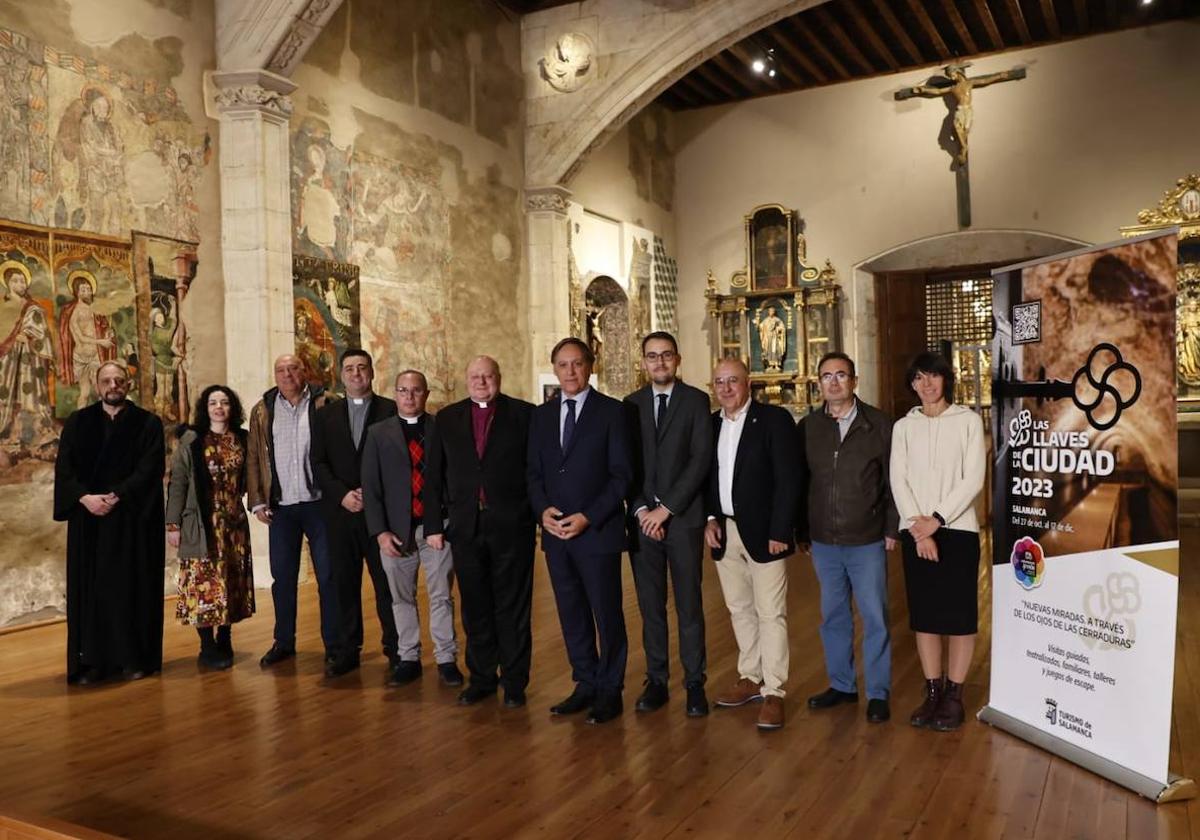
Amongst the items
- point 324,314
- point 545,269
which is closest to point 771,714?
point 324,314

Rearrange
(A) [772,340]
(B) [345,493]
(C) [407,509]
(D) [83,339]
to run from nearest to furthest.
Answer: (C) [407,509]
(B) [345,493]
(D) [83,339]
(A) [772,340]

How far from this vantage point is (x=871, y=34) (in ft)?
41.6

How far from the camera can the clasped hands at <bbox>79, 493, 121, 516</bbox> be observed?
17.4 ft

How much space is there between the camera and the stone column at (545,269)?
12.1m

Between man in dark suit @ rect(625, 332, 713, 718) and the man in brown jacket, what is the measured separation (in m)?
1.96

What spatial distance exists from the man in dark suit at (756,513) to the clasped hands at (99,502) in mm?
3091

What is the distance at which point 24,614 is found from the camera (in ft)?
22.3

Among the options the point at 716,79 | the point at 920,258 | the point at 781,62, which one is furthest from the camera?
the point at 716,79

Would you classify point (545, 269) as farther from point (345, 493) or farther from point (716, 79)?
point (345, 493)

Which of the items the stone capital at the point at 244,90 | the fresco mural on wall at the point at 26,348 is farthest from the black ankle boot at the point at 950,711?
the stone capital at the point at 244,90

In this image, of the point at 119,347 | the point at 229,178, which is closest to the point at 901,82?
the point at 229,178

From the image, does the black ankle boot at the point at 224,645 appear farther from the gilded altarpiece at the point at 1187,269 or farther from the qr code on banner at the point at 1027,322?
the gilded altarpiece at the point at 1187,269

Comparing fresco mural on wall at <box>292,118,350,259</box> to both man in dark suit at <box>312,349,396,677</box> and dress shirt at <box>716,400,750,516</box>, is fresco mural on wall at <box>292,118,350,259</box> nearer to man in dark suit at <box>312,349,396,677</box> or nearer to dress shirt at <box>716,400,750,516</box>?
man in dark suit at <box>312,349,396,677</box>

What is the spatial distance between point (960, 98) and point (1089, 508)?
1078 cm
